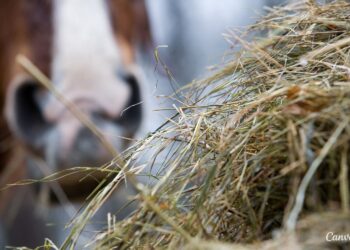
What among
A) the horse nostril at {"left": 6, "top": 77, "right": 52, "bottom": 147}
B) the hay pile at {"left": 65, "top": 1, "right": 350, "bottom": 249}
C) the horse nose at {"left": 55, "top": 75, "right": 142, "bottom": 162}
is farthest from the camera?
the horse nostril at {"left": 6, "top": 77, "right": 52, "bottom": 147}

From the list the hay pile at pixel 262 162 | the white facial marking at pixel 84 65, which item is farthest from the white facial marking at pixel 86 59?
the hay pile at pixel 262 162

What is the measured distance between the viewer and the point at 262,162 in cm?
73

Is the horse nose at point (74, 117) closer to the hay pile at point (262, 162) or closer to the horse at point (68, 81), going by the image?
the horse at point (68, 81)

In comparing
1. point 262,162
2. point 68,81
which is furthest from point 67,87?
point 262,162

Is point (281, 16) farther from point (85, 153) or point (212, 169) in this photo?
point (85, 153)

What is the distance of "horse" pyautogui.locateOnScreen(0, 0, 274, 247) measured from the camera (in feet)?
6.63

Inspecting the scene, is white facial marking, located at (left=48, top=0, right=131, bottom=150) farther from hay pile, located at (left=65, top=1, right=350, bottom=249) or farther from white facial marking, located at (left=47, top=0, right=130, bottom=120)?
hay pile, located at (left=65, top=1, right=350, bottom=249)

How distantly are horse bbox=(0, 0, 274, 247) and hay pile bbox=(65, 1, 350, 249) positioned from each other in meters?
0.87

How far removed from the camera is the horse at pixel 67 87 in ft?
6.63

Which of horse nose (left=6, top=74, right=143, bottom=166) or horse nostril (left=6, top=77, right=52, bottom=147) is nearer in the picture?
horse nose (left=6, top=74, right=143, bottom=166)

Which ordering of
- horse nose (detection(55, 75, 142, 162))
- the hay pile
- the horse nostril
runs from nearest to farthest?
1. the hay pile
2. horse nose (detection(55, 75, 142, 162))
3. the horse nostril

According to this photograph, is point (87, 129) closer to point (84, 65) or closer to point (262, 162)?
point (84, 65)

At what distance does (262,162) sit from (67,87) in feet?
4.64

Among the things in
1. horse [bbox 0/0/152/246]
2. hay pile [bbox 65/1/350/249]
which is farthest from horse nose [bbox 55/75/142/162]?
hay pile [bbox 65/1/350/249]
